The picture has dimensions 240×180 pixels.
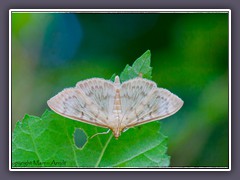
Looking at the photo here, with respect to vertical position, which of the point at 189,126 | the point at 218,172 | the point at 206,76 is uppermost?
the point at 206,76

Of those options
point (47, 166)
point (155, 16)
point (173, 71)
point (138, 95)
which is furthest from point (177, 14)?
point (47, 166)

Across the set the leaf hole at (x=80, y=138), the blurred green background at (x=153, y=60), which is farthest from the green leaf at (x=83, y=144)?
the blurred green background at (x=153, y=60)

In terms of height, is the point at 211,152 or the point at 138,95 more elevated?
the point at 138,95

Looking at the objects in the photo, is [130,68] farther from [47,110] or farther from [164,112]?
[47,110]

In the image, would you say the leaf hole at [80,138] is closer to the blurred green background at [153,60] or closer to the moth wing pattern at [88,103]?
the moth wing pattern at [88,103]

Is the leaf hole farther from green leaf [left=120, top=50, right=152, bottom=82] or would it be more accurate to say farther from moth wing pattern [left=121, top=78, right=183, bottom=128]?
green leaf [left=120, top=50, right=152, bottom=82]

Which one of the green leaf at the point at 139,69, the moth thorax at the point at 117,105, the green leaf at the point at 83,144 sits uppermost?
the green leaf at the point at 139,69

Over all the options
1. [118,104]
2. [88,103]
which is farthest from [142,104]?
[88,103]
